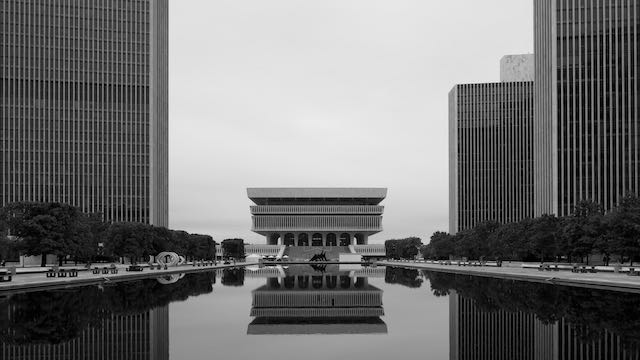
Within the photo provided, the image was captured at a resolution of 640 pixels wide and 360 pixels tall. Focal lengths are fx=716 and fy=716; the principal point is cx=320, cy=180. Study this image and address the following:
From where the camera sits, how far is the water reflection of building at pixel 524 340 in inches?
703

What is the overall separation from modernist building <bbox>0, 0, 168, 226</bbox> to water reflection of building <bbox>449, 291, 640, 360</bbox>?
402ft

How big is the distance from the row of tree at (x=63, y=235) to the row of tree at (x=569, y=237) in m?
42.2

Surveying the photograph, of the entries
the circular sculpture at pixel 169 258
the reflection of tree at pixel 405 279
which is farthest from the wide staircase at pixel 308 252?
the reflection of tree at pixel 405 279

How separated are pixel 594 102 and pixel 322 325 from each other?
10498cm

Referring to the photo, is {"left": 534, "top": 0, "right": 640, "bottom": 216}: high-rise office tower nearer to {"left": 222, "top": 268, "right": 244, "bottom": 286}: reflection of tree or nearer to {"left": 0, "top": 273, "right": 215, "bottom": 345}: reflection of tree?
{"left": 222, "top": 268, "right": 244, "bottom": 286}: reflection of tree

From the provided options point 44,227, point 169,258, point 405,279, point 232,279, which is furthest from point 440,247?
point 44,227

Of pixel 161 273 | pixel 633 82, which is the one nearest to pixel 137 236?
pixel 161 273

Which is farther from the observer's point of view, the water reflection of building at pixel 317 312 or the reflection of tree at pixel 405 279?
the reflection of tree at pixel 405 279

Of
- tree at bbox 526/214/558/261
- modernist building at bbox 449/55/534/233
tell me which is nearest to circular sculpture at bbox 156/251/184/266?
tree at bbox 526/214/558/261

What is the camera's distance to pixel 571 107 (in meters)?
Answer: 118

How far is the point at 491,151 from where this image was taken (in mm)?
188875

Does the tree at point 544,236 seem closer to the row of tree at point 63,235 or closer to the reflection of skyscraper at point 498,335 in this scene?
the row of tree at point 63,235

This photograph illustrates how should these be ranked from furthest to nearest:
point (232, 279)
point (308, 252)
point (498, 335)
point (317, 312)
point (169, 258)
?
point (308, 252) → point (169, 258) → point (232, 279) → point (317, 312) → point (498, 335)

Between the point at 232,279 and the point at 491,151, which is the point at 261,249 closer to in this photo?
the point at 491,151
